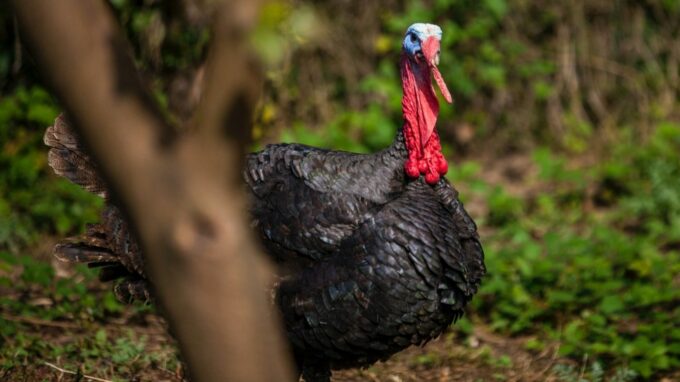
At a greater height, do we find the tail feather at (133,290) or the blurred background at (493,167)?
the blurred background at (493,167)

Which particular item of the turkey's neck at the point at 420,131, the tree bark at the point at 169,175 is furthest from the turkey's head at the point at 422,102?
A: the tree bark at the point at 169,175

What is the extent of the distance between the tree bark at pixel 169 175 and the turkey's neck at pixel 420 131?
1.97 metres

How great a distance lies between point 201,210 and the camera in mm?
1952

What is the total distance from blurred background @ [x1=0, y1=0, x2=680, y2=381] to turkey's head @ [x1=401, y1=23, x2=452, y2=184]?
0.84m

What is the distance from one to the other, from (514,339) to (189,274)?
3.85 m

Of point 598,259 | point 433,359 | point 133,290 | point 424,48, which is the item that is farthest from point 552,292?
point 133,290

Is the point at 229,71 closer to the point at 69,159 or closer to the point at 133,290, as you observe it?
the point at 133,290

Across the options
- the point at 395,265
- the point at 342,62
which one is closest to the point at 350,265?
the point at 395,265

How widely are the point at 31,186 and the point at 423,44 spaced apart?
14.2 feet

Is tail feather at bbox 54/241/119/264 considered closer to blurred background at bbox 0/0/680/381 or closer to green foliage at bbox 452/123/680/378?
blurred background at bbox 0/0/680/381

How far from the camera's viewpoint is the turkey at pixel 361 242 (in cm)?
357

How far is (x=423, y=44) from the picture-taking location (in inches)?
157

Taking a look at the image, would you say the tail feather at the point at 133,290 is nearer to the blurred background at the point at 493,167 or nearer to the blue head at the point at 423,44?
the blurred background at the point at 493,167

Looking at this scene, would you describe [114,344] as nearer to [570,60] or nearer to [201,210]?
[201,210]
